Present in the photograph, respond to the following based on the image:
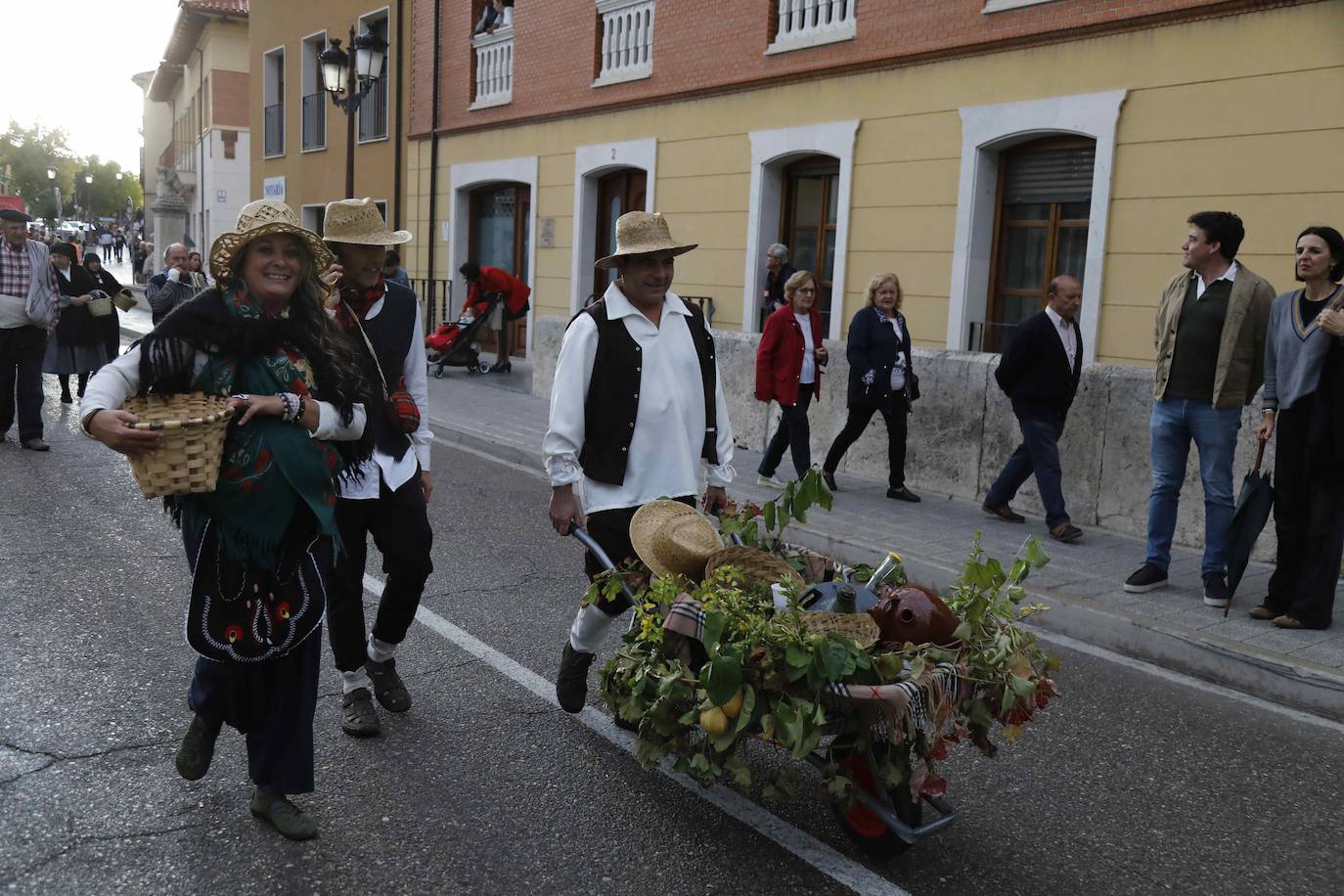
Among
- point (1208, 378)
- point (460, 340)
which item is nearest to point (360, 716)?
point (1208, 378)

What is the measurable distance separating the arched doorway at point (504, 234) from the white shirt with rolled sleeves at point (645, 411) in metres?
14.7

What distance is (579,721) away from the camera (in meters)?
4.55

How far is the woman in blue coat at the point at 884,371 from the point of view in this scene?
30.0ft

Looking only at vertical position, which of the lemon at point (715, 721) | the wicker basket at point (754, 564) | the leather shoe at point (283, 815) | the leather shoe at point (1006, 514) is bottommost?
the leather shoe at point (283, 815)

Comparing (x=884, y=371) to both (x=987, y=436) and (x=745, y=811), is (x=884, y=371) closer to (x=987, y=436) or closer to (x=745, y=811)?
(x=987, y=436)

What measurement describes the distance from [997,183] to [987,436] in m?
3.22

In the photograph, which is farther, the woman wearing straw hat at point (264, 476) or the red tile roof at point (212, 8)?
the red tile roof at point (212, 8)

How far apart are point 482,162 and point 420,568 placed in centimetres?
1602

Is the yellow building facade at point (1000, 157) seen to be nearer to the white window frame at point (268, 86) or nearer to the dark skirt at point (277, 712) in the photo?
the dark skirt at point (277, 712)

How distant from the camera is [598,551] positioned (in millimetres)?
4059

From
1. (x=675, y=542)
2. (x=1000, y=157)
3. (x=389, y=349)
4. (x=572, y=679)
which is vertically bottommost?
(x=572, y=679)

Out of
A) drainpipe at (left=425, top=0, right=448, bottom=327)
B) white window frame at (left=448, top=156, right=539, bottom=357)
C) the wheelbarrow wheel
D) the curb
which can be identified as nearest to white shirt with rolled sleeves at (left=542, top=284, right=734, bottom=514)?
the wheelbarrow wheel

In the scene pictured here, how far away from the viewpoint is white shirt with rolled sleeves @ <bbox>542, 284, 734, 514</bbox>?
165 inches

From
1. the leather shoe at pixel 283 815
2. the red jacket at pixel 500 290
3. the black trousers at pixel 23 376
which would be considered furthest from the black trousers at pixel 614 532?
the red jacket at pixel 500 290
